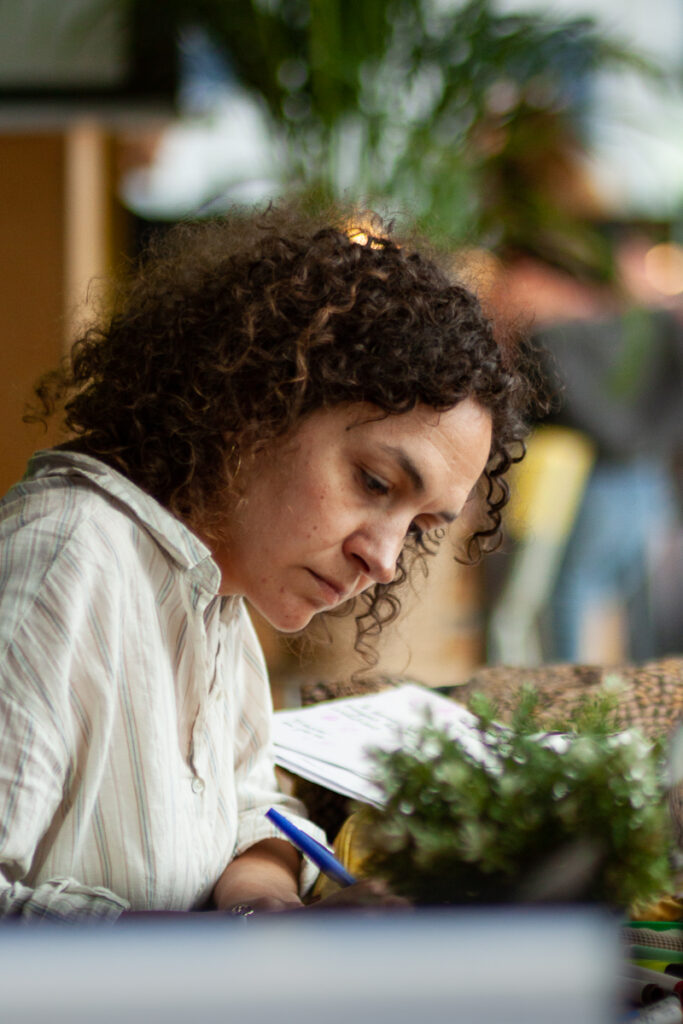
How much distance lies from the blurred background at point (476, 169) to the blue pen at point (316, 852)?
3.96 feet

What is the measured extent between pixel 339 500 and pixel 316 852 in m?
0.24

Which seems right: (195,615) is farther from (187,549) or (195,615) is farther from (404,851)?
(404,851)

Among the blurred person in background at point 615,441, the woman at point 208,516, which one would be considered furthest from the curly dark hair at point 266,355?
the blurred person in background at point 615,441

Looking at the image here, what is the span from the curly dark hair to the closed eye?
0.05 m

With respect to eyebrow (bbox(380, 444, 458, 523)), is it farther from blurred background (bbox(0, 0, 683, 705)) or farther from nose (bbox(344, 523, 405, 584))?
blurred background (bbox(0, 0, 683, 705))

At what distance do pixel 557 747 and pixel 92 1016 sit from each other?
0.25 metres

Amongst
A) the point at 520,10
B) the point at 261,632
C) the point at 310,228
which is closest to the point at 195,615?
the point at 310,228

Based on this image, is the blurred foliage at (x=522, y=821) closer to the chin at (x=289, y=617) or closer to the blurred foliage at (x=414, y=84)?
the chin at (x=289, y=617)

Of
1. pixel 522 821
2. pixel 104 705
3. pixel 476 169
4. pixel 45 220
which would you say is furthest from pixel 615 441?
pixel 522 821

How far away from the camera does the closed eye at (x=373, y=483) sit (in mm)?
795

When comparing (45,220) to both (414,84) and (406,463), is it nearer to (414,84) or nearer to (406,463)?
(414,84)

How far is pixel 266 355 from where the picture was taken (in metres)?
0.83

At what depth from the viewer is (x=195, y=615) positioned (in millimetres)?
797

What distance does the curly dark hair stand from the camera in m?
0.82
